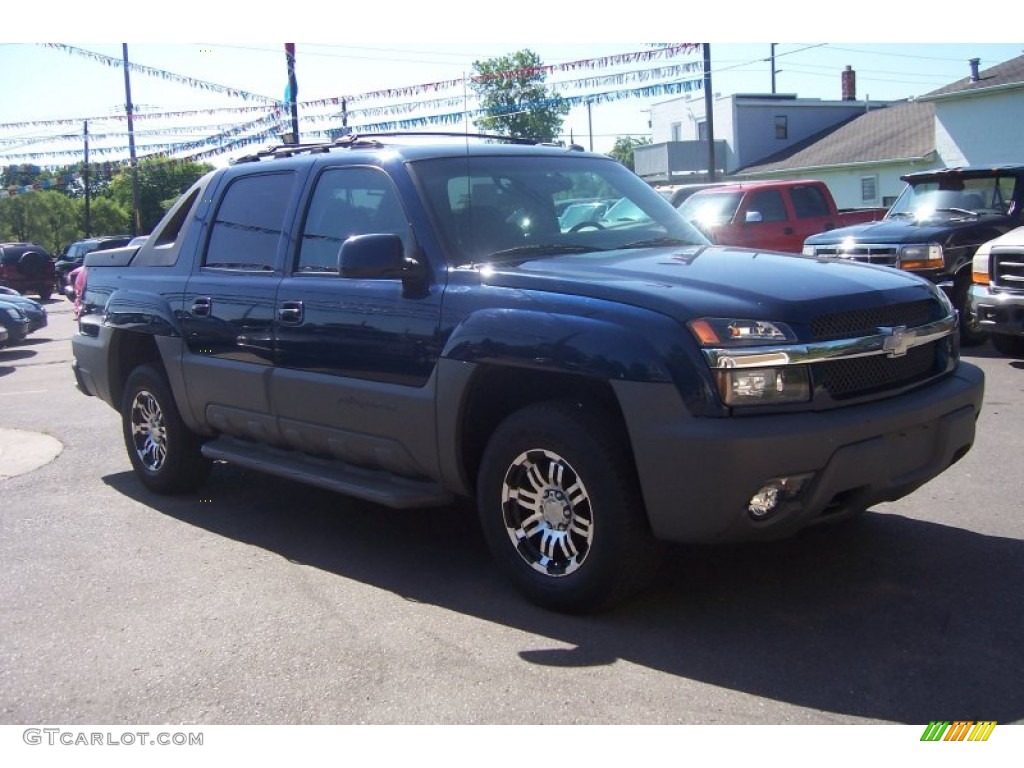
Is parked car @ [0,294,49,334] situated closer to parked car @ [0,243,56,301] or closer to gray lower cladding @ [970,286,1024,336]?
parked car @ [0,243,56,301]

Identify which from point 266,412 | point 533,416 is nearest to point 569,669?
point 533,416

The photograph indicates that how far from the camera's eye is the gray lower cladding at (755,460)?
142 inches

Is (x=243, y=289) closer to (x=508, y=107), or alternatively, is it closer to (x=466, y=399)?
(x=466, y=399)

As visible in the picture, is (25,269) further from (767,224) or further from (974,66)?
(974,66)

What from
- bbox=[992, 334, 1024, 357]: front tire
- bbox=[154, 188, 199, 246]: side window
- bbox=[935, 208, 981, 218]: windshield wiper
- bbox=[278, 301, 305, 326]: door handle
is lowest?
bbox=[992, 334, 1024, 357]: front tire

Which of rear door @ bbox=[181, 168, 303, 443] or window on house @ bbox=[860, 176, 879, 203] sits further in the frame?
window on house @ bbox=[860, 176, 879, 203]

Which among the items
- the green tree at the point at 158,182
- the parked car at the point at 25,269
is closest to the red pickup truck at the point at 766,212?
the green tree at the point at 158,182

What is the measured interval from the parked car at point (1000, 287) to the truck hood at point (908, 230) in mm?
1319

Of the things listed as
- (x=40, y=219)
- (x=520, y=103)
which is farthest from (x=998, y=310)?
(x=40, y=219)

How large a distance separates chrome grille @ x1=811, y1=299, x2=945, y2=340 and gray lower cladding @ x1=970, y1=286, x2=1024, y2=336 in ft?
17.1

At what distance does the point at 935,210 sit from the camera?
1180 cm

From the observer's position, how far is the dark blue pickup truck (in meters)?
3.72

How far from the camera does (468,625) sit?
4.21 m

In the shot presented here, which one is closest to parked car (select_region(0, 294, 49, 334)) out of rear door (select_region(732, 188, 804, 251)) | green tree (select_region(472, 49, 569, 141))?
green tree (select_region(472, 49, 569, 141))
